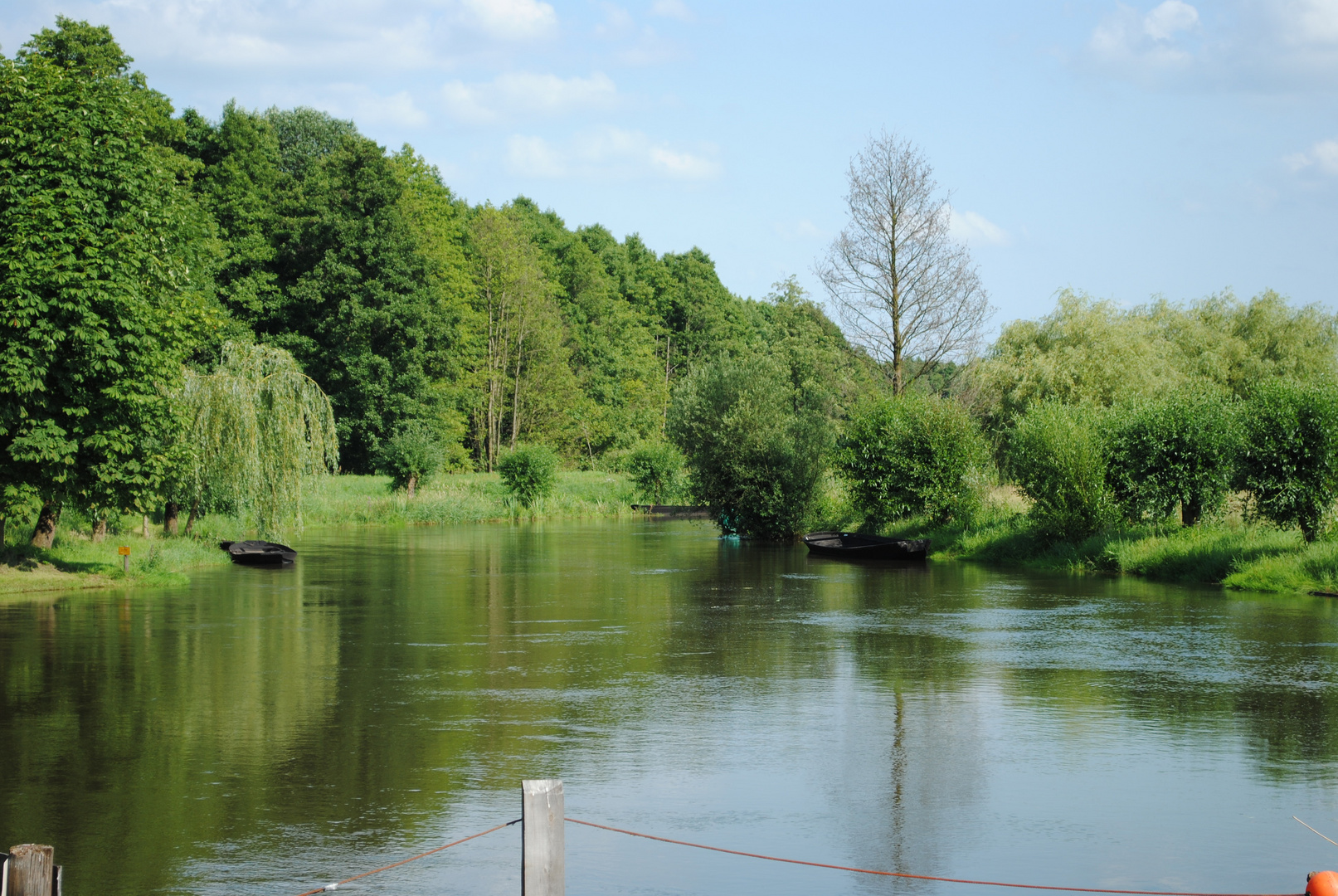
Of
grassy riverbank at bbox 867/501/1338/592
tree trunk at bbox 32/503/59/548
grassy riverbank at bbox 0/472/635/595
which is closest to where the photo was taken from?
grassy riverbank at bbox 867/501/1338/592

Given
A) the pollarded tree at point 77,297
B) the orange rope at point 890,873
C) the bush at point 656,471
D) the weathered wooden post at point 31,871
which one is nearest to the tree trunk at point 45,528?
the pollarded tree at point 77,297

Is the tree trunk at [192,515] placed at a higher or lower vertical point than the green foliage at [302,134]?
lower

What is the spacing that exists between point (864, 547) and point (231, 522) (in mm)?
20334

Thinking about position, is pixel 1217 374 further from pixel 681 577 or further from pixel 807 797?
pixel 807 797

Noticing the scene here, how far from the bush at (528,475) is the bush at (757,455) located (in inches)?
695

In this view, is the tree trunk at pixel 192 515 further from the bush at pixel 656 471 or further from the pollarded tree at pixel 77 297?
the bush at pixel 656 471

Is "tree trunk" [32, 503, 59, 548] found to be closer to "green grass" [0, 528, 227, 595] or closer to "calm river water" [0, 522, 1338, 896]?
"green grass" [0, 528, 227, 595]

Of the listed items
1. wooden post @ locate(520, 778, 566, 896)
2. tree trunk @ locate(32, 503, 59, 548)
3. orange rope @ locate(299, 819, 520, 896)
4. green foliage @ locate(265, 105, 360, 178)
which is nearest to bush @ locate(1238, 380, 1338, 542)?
orange rope @ locate(299, 819, 520, 896)

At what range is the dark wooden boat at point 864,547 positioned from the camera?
3316 cm

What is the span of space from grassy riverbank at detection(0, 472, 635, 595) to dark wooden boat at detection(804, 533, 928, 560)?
53.2 ft

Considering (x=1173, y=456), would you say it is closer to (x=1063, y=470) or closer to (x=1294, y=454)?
(x=1063, y=470)

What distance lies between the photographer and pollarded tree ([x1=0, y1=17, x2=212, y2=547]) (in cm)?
2066

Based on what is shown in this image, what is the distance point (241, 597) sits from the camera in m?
22.9

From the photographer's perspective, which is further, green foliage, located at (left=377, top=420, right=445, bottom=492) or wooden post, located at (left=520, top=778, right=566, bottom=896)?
green foliage, located at (left=377, top=420, right=445, bottom=492)
